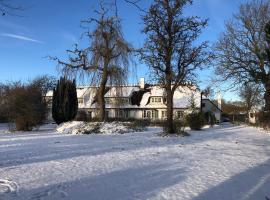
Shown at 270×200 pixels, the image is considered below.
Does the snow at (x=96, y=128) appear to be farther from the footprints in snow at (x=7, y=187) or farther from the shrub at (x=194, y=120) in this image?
the footprints in snow at (x=7, y=187)

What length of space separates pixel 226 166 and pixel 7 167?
6.54 meters

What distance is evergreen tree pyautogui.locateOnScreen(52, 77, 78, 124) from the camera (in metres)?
33.5

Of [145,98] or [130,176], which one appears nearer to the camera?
[130,176]

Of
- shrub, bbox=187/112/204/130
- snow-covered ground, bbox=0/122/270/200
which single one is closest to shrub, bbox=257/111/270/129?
shrub, bbox=187/112/204/130

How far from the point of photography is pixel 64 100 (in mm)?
33375

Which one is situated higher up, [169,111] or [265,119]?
[169,111]

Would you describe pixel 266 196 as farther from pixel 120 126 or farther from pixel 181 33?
pixel 120 126

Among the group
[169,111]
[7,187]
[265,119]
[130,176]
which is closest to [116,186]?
[130,176]

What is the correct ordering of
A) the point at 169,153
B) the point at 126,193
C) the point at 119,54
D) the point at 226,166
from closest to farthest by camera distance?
the point at 126,193 → the point at 226,166 → the point at 169,153 → the point at 119,54

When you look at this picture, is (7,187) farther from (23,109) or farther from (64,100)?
(64,100)

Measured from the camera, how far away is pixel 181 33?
2330 centimetres

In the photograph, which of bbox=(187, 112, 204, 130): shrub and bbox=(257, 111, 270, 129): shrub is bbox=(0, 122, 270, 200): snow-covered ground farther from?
bbox=(257, 111, 270, 129): shrub

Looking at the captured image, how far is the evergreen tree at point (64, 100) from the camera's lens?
33.5m

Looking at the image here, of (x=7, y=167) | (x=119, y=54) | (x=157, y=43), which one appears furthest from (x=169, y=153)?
(x=119, y=54)
